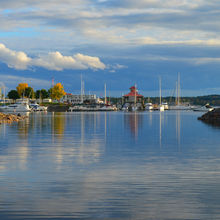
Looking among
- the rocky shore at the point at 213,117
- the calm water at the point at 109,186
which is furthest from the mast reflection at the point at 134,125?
the calm water at the point at 109,186

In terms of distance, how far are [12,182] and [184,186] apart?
A: 214 inches

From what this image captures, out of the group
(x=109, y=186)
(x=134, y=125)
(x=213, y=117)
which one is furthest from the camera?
(x=213, y=117)

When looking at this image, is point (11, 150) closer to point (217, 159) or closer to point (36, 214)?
point (217, 159)

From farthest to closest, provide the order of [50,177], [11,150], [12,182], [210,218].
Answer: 1. [11,150]
2. [50,177]
3. [12,182]
4. [210,218]

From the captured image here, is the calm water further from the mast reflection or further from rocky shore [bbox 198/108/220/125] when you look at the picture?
rocky shore [bbox 198/108/220/125]

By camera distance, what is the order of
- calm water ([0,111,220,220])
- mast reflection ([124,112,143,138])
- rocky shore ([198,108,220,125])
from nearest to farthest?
calm water ([0,111,220,220]) → mast reflection ([124,112,143,138]) → rocky shore ([198,108,220,125])

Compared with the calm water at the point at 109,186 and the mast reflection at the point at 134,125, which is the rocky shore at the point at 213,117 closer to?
the mast reflection at the point at 134,125

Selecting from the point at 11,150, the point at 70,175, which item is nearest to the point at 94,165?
the point at 70,175

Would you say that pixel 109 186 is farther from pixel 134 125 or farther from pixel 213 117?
pixel 213 117

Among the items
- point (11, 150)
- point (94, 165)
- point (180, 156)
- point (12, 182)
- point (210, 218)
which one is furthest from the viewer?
point (11, 150)

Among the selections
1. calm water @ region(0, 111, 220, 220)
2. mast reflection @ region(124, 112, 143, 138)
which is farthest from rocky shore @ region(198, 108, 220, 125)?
calm water @ region(0, 111, 220, 220)

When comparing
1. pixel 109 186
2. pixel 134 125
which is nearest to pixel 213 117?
pixel 134 125

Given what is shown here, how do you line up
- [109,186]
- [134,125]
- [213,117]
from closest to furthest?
1. [109,186]
2. [134,125]
3. [213,117]

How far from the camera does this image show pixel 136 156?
22.5 meters
